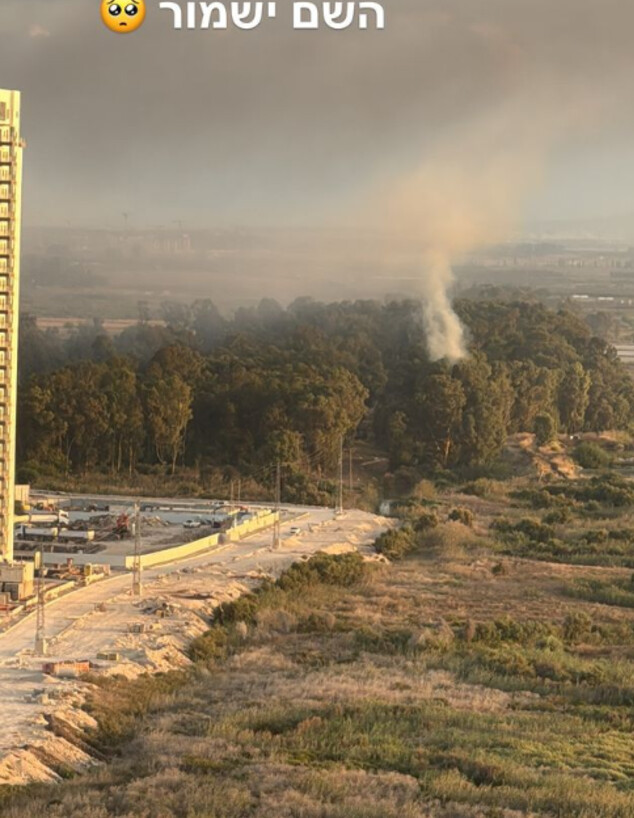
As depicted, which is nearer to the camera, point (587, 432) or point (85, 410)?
point (85, 410)

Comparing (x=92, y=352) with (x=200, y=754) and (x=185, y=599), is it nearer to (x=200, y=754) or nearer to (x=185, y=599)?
(x=185, y=599)

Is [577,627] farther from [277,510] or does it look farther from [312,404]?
[312,404]

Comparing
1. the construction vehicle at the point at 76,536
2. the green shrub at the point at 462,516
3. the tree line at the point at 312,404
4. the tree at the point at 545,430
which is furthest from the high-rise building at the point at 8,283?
the tree at the point at 545,430

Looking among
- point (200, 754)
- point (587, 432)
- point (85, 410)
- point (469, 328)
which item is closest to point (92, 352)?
point (469, 328)

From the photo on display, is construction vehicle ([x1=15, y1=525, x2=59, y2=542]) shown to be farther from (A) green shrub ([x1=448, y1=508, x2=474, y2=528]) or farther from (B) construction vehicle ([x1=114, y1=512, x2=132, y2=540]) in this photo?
(A) green shrub ([x1=448, y1=508, x2=474, y2=528])

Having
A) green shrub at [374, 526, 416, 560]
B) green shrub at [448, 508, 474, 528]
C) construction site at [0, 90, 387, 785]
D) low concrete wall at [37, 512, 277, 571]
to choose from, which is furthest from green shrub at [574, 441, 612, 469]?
low concrete wall at [37, 512, 277, 571]

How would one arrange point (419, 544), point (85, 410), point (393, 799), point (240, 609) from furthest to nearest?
1. point (85, 410)
2. point (419, 544)
3. point (240, 609)
4. point (393, 799)

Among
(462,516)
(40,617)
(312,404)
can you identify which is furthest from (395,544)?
(40,617)
